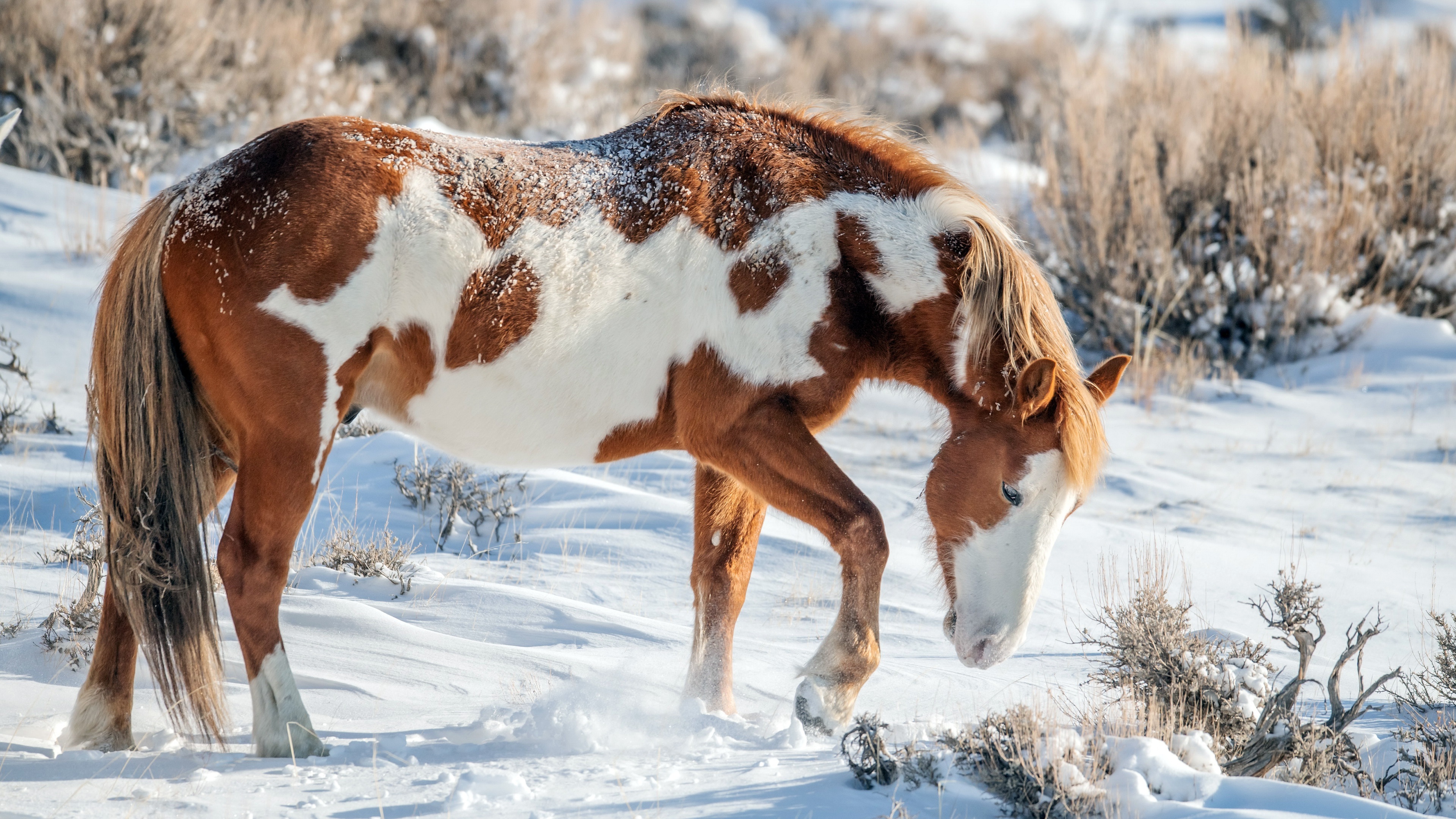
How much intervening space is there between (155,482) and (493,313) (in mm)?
966

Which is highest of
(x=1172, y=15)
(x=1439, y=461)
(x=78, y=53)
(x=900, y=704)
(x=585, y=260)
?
(x=1172, y=15)

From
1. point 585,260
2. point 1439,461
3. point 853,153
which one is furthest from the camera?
point 1439,461

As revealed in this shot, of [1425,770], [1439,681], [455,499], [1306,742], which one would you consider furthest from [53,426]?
[1439,681]

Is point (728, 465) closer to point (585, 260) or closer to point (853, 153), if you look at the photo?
point (585, 260)

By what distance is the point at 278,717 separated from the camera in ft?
9.65

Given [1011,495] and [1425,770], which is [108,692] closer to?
[1011,495]

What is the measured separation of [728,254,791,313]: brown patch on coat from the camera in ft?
10.7

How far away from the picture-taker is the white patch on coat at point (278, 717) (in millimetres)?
2924

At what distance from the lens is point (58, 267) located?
7.29 m

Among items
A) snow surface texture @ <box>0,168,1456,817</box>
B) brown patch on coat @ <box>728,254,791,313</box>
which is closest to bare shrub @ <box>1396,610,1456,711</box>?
snow surface texture @ <box>0,168,1456,817</box>

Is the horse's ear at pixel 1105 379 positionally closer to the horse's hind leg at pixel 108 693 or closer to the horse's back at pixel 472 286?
the horse's back at pixel 472 286

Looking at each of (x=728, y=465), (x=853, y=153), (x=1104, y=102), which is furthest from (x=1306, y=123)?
(x=728, y=465)

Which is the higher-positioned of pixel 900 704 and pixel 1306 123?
pixel 1306 123

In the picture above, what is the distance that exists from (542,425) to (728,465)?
545mm
